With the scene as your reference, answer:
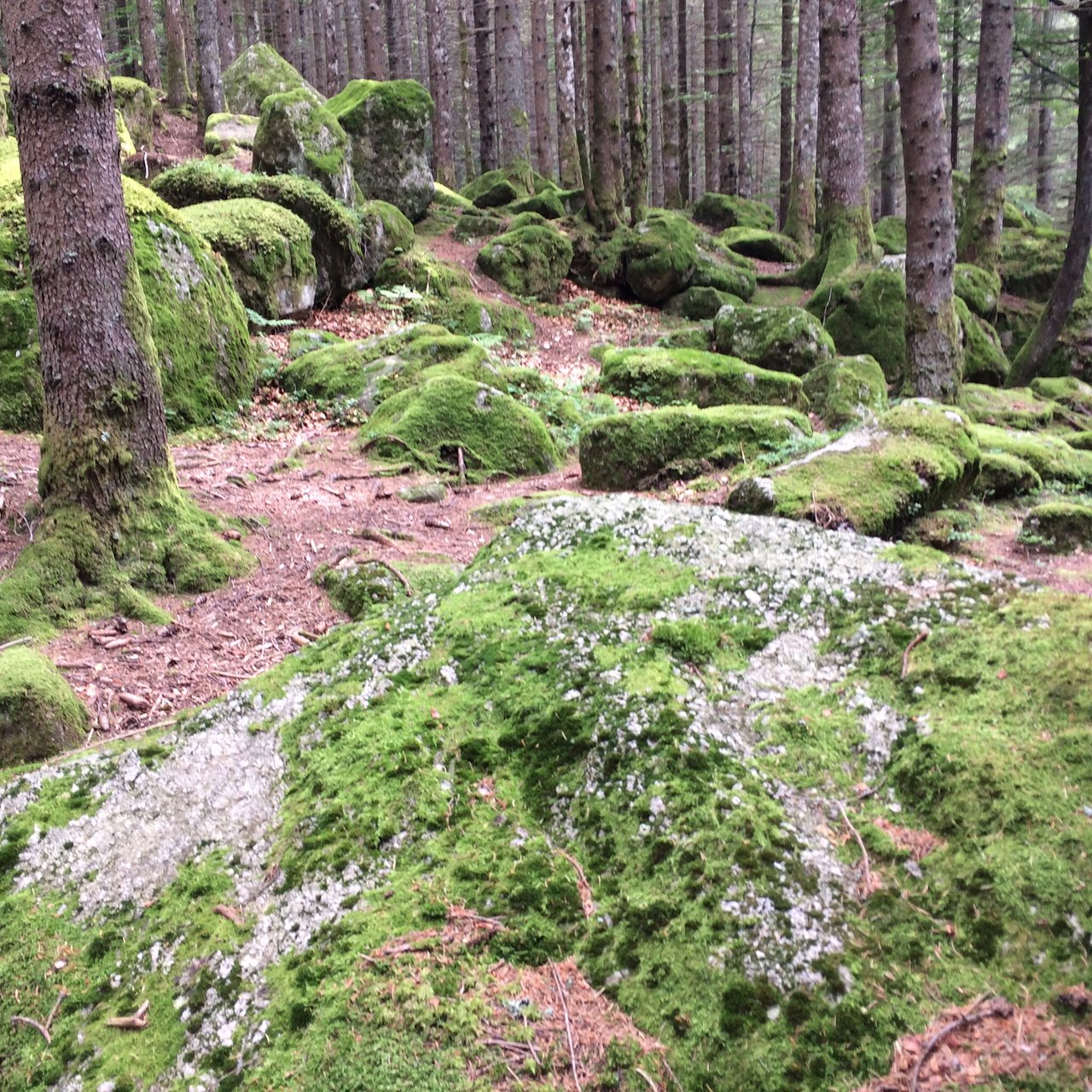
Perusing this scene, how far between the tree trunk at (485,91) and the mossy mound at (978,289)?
14002mm

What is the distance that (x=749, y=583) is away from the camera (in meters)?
3.22

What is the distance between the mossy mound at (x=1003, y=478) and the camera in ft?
20.8

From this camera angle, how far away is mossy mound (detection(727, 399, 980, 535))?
4867 mm

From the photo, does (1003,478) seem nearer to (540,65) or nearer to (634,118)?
(634,118)

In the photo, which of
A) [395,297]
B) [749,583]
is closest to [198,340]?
[395,297]

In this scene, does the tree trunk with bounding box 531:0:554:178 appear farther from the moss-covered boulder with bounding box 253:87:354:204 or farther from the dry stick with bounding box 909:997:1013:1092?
the dry stick with bounding box 909:997:1013:1092

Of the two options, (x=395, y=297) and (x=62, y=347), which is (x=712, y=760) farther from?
(x=395, y=297)

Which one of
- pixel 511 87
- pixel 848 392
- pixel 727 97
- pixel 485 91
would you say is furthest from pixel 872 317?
pixel 485 91

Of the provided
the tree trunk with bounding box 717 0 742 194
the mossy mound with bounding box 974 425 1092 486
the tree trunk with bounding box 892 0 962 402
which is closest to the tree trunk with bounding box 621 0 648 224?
the tree trunk with bounding box 717 0 742 194

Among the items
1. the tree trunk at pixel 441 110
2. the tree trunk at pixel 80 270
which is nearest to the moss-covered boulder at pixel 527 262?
the tree trunk at pixel 441 110

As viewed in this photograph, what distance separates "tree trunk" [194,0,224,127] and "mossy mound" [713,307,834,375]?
45.7ft

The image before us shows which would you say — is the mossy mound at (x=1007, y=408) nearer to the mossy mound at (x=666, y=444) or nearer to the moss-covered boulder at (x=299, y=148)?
the mossy mound at (x=666, y=444)

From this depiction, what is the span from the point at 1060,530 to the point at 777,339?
6703mm

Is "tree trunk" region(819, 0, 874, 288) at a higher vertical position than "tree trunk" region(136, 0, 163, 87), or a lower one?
lower
